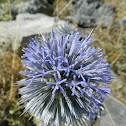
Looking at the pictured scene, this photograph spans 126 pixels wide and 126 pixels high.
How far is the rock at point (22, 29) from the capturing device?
2.14 meters

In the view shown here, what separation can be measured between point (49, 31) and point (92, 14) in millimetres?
1827

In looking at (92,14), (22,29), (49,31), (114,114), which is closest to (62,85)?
(114,114)

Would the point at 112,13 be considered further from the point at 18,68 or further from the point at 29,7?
the point at 18,68

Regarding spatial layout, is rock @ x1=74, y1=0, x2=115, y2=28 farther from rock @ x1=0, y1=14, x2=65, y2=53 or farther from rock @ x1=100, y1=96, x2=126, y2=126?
rock @ x1=100, y1=96, x2=126, y2=126

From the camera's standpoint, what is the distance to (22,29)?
2490 millimetres

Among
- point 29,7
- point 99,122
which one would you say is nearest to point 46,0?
point 29,7

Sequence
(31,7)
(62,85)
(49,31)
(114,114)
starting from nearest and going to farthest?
(62,85) < (114,114) < (49,31) < (31,7)

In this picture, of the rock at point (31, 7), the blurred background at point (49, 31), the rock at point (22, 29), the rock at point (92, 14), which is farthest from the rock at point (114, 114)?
the rock at point (31, 7)

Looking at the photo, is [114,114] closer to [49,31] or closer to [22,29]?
[49,31]

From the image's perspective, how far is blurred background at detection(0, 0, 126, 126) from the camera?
66.7 inches

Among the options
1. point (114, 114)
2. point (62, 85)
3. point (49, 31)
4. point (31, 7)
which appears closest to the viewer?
point (62, 85)

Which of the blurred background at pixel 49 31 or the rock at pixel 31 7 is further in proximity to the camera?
the rock at pixel 31 7

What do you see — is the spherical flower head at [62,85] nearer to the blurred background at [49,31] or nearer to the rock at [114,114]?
the blurred background at [49,31]

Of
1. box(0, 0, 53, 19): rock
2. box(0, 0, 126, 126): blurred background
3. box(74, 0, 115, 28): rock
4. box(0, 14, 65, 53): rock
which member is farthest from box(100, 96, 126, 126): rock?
box(0, 0, 53, 19): rock
